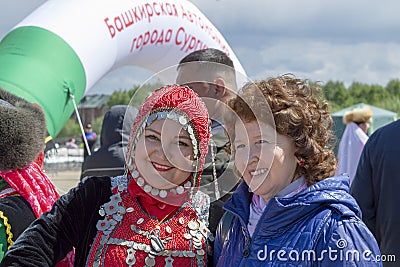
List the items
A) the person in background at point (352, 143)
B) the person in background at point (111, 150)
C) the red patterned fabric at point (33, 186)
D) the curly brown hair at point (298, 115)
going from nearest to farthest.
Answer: the curly brown hair at point (298, 115) < the red patterned fabric at point (33, 186) < the person in background at point (111, 150) < the person in background at point (352, 143)

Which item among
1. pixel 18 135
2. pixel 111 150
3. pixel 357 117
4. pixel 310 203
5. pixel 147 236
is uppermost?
pixel 310 203

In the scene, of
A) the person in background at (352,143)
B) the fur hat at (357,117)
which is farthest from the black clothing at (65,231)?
the fur hat at (357,117)

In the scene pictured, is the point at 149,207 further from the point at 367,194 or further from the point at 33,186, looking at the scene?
the point at 367,194

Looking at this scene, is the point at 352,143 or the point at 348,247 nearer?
the point at 348,247

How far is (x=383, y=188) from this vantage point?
2674mm

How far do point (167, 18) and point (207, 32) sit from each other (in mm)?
664

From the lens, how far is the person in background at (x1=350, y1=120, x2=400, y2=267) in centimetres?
264

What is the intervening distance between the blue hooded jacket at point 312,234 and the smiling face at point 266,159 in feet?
0.20

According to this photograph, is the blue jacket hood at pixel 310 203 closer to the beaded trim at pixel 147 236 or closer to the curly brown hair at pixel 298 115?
the curly brown hair at pixel 298 115

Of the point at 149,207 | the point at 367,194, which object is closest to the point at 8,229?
the point at 149,207

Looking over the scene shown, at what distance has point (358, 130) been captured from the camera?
19.7ft

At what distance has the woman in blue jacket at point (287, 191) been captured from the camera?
1.55 m

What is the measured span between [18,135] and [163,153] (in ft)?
1.95

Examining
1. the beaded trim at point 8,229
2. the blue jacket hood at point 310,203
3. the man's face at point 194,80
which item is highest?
the man's face at point 194,80
